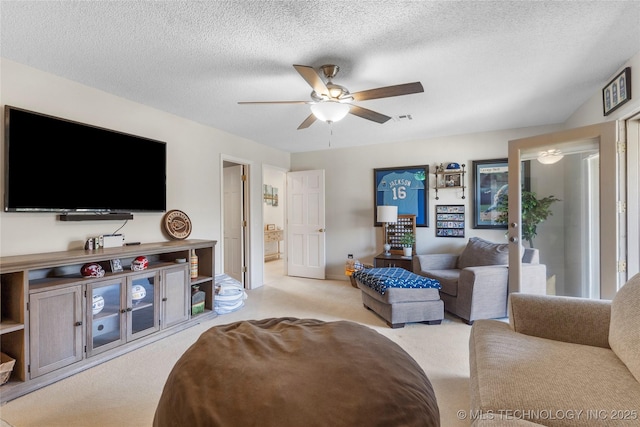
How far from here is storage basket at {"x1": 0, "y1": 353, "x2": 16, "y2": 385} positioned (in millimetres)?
1847

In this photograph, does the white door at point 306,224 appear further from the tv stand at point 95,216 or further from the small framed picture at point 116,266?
the small framed picture at point 116,266

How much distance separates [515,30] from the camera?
1857 millimetres

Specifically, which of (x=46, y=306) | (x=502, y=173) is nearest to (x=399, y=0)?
(x=46, y=306)

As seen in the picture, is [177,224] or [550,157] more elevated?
Result: [550,157]

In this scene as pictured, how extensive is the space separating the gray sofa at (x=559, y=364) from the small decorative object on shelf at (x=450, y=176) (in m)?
2.83

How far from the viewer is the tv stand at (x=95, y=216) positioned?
2.47 m

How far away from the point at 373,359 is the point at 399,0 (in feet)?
5.90

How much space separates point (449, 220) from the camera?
443cm

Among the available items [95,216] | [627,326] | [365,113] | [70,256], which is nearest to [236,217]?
[95,216]

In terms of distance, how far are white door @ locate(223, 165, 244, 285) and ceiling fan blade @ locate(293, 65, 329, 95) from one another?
271 centimetres

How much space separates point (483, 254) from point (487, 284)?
57cm

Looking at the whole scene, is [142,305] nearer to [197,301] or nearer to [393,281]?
[197,301]

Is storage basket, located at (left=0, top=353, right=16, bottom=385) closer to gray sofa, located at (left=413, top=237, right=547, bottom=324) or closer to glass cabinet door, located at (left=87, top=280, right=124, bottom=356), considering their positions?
glass cabinet door, located at (left=87, top=280, right=124, bottom=356)

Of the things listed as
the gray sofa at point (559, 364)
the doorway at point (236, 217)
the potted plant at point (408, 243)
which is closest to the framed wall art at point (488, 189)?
the potted plant at point (408, 243)
